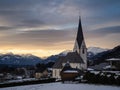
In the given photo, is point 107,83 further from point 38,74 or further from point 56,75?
point 38,74

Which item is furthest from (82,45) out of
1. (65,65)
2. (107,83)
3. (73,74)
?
(107,83)

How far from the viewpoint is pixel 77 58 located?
349 feet

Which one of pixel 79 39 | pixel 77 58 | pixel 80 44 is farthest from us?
pixel 79 39

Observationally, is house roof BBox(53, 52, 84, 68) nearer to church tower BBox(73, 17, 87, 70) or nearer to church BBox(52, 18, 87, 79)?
church BBox(52, 18, 87, 79)

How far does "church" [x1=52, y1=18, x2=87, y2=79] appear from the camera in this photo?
105 meters

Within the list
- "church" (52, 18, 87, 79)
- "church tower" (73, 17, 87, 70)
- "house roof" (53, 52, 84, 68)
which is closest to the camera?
"church" (52, 18, 87, 79)

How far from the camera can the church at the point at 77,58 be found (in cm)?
10531

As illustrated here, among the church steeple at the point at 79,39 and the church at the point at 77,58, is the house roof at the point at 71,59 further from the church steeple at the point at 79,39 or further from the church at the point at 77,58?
the church steeple at the point at 79,39

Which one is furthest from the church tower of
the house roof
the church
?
the house roof

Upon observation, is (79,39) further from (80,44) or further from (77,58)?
(77,58)

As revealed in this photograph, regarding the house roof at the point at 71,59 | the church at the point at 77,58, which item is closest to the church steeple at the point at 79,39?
the church at the point at 77,58

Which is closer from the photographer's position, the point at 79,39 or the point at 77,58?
the point at 77,58

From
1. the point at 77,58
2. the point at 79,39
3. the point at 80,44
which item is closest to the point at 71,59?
the point at 77,58

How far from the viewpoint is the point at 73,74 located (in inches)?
3329
